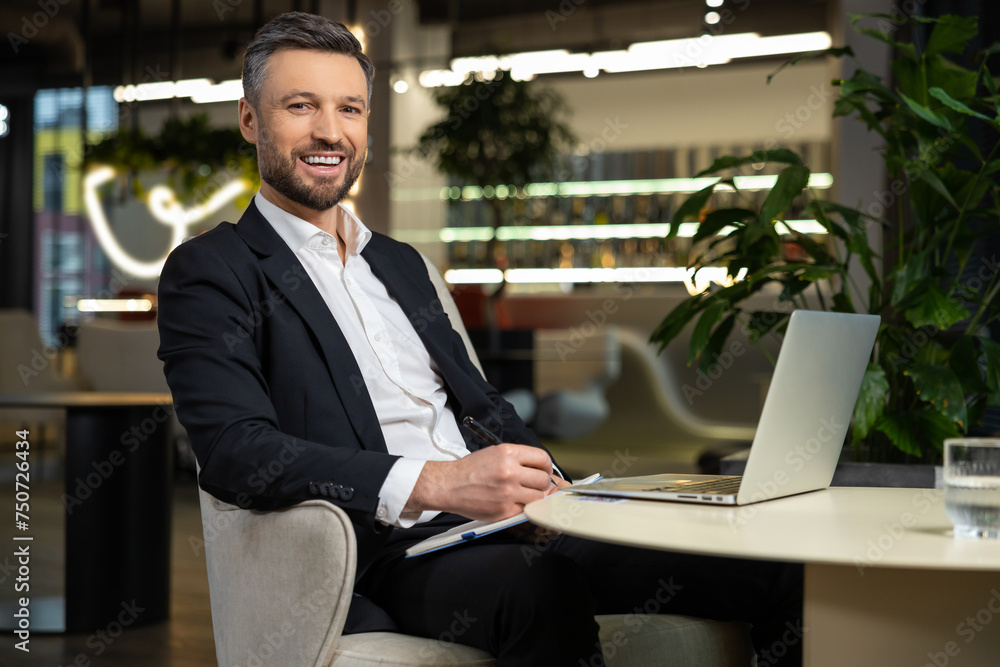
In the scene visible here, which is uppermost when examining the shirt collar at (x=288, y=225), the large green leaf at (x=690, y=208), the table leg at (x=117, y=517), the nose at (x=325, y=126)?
the nose at (x=325, y=126)

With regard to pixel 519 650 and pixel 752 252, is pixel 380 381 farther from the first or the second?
pixel 752 252

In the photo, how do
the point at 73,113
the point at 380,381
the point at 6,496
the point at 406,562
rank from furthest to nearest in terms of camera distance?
the point at 73,113 < the point at 6,496 < the point at 380,381 < the point at 406,562

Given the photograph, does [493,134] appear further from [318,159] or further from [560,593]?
[560,593]

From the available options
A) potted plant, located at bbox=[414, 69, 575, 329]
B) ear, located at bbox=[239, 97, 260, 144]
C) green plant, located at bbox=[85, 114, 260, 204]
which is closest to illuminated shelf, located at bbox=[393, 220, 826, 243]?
potted plant, located at bbox=[414, 69, 575, 329]

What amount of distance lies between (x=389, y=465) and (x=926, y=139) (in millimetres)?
1394

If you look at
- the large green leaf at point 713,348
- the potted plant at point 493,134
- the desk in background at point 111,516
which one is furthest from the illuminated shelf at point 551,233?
the large green leaf at point 713,348

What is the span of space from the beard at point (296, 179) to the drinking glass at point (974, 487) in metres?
1.00

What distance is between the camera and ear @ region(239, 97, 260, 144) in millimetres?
1578

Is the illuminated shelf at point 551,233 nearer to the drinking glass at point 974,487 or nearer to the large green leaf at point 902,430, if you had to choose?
the large green leaf at point 902,430

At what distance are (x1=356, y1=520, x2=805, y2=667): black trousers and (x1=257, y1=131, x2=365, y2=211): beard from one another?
0.56m

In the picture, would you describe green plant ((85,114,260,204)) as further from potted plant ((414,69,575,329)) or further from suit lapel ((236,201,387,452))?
suit lapel ((236,201,387,452))

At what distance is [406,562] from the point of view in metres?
1.28

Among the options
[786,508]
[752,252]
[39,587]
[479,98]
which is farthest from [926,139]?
[479,98]

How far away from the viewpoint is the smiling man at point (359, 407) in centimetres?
117
